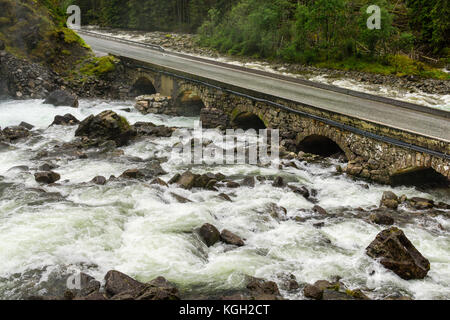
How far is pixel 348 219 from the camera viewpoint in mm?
14750

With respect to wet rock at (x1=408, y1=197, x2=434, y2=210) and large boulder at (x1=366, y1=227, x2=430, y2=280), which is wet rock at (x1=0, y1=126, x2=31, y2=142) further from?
wet rock at (x1=408, y1=197, x2=434, y2=210)

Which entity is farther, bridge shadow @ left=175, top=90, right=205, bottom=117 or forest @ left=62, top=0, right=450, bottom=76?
forest @ left=62, top=0, right=450, bottom=76

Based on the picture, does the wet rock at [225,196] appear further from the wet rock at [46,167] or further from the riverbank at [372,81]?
the riverbank at [372,81]

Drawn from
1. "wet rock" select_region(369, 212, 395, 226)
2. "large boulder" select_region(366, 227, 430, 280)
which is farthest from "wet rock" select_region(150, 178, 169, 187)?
"large boulder" select_region(366, 227, 430, 280)

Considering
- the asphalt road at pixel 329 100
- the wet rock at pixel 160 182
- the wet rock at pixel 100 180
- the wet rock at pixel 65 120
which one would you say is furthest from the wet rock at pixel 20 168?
the asphalt road at pixel 329 100

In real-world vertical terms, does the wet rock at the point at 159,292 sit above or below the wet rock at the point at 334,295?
above

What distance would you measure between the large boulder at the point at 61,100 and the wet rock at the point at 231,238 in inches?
866

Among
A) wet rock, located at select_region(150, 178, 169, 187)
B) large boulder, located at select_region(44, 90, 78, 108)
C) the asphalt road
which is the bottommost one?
wet rock, located at select_region(150, 178, 169, 187)

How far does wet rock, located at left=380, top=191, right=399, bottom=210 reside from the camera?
15.8 m

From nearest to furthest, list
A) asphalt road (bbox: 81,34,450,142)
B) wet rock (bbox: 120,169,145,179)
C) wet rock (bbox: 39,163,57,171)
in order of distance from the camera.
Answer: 1. wet rock (bbox: 120,169,145,179)
2. wet rock (bbox: 39,163,57,171)
3. asphalt road (bbox: 81,34,450,142)

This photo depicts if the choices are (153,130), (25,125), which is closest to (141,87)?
(153,130)

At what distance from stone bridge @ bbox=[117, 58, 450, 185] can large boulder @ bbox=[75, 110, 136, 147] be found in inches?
234

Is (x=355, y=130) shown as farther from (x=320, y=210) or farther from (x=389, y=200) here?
(x=320, y=210)

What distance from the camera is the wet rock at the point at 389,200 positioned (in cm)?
1577
